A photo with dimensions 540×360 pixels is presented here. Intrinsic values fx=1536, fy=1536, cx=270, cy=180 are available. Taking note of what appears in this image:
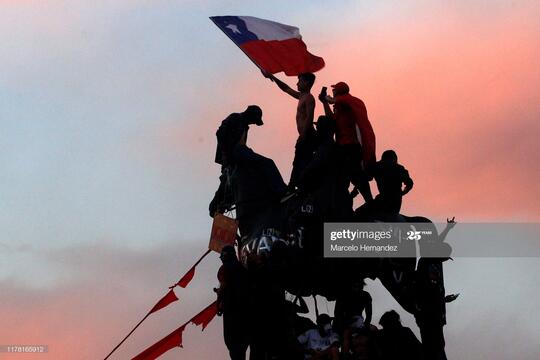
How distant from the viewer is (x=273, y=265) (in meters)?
24.2

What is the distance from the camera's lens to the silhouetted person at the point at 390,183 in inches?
982

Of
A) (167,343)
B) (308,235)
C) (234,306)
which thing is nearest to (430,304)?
(308,235)

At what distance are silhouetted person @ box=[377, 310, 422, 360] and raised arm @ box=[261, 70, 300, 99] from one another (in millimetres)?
4039

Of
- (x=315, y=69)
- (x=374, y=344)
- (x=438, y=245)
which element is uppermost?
(x=315, y=69)

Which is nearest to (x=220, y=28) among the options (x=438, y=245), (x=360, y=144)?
(x=360, y=144)

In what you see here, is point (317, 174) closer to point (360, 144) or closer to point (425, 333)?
point (360, 144)

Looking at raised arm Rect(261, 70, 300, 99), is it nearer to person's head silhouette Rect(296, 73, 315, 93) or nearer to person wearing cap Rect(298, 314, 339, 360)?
person's head silhouette Rect(296, 73, 315, 93)

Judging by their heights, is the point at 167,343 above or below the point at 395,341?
above

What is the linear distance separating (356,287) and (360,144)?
2.37m

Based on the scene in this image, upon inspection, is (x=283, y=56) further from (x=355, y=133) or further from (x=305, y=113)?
(x=355, y=133)

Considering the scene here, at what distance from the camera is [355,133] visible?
82.5 feet

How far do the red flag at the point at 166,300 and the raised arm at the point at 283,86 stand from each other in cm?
419

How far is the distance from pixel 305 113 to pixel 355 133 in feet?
2.91

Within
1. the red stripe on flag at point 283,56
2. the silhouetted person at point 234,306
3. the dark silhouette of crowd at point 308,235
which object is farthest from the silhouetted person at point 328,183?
the red stripe on flag at point 283,56
